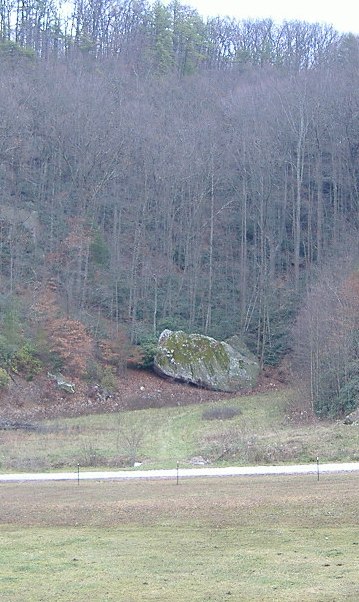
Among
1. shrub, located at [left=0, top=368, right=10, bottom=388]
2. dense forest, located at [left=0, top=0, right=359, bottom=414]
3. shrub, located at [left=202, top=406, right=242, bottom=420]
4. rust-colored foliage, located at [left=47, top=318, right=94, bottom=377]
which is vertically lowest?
shrub, located at [left=202, top=406, right=242, bottom=420]

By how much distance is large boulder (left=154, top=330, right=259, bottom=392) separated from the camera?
5391cm

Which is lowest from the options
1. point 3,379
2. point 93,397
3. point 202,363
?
point 93,397

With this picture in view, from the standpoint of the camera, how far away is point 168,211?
2511 inches

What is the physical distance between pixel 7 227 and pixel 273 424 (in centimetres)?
2675

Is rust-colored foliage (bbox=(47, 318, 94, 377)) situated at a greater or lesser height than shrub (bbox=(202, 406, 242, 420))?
greater

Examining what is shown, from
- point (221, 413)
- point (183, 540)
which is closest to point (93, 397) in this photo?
point (221, 413)

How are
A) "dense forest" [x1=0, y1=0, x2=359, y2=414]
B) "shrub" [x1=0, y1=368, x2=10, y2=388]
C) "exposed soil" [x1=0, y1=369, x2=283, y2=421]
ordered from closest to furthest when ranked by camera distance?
"exposed soil" [x1=0, y1=369, x2=283, y2=421]
"shrub" [x1=0, y1=368, x2=10, y2=388]
"dense forest" [x1=0, y1=0, x2=359, y2=414]

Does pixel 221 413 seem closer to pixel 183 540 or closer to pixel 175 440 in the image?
pixel 175 440

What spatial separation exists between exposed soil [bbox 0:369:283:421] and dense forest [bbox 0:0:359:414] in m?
1.83

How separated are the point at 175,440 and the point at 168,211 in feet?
100

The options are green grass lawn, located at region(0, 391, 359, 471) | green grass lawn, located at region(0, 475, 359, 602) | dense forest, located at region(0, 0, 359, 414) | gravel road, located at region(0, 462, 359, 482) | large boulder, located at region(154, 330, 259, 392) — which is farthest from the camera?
dense forest, located at region(0, 0, 359, 414)

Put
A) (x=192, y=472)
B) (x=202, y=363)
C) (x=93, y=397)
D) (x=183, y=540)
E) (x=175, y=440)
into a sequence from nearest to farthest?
(x=183, y=540), (x=192, y=472), (x=175, y=440), (x=93, y=397), (x=202, y=363)

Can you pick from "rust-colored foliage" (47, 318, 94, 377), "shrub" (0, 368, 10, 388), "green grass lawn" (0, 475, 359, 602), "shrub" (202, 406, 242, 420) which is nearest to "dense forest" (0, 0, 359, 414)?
"rust-colored foliage" (47, 318, 94, 377)

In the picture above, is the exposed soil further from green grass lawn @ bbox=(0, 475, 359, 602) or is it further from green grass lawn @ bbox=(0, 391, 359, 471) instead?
green grass lawn @ bbox=(0, 475, 359, 602)
